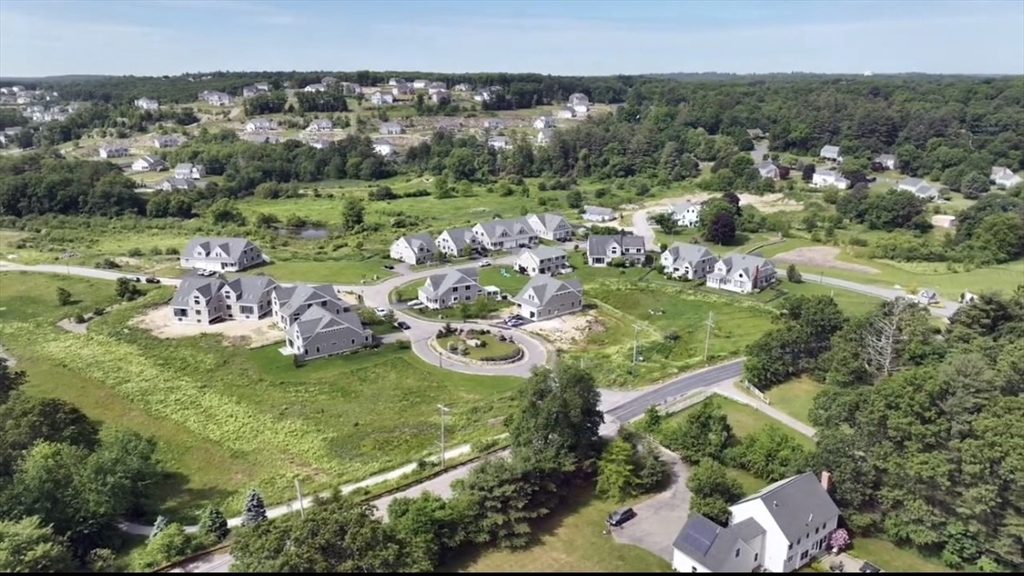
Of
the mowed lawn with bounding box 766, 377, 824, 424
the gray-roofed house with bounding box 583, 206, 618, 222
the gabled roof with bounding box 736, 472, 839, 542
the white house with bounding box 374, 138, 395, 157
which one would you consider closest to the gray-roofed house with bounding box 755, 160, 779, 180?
the gray-roofed house with bounding box 583, 206, 618, 222

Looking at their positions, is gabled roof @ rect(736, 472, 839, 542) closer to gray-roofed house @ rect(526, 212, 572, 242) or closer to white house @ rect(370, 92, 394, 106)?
gray-roofed house @ rect(526, 212, 572, 242)

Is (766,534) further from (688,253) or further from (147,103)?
(147,103)

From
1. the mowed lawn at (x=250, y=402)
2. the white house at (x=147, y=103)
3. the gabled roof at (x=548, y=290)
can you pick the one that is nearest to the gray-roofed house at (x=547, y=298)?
the gabled roof at (x=548, y=290)

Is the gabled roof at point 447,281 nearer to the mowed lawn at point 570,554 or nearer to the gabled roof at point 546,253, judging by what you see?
the gabled roof at point 546,253

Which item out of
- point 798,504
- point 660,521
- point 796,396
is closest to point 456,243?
point 796,396

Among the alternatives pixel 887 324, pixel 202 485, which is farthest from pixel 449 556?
pixel 887 324
